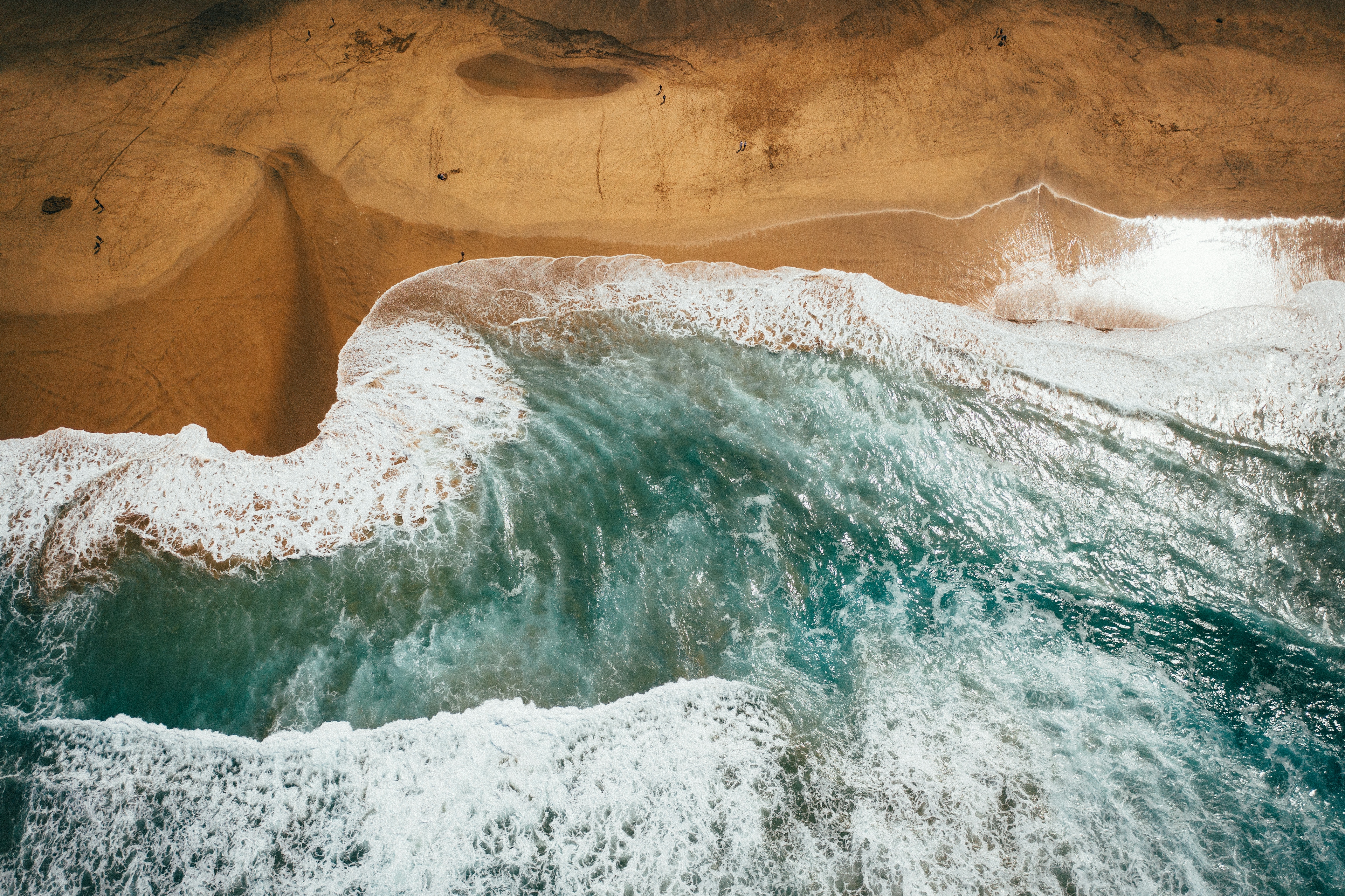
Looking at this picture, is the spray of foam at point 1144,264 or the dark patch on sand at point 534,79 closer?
the spray of foam at point 1144,264

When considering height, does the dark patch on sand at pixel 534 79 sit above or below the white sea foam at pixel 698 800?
above

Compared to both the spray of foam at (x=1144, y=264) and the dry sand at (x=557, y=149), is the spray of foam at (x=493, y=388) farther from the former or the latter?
the dry sand at (x=557, y=149)

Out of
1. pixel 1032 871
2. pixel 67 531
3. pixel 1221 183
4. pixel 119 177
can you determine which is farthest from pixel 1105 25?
pixel 67 531

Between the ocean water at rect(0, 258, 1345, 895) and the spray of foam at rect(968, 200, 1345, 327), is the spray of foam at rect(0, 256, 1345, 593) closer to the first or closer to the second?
the ocean water at rect(0, 258, 1345, 895)

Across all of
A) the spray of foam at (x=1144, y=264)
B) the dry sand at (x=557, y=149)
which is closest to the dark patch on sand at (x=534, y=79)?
the dry sand at (x=557, y=149)

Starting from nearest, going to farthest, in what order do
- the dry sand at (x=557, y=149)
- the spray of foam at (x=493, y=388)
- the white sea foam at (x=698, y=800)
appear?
the white sea foam at (x=698, y=800), the spray of foam at (x=493, y=388), the dry sand at (x=557, y=149)

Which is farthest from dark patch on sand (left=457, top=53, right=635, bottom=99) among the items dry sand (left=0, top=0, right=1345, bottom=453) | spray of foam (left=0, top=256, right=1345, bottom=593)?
spray of foam (left=0, top=256, right=1345, bottom=593)

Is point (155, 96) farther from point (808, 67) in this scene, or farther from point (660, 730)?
point (660, 730)
